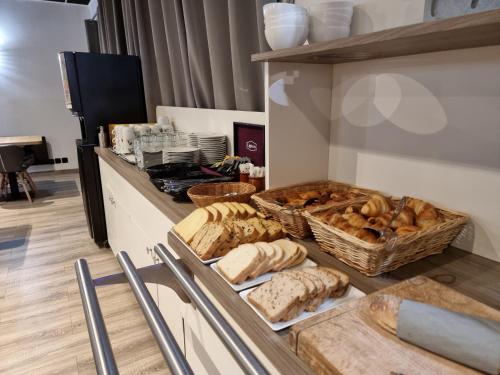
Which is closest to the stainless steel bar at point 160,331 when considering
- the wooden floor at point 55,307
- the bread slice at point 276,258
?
the bread slice at point 276,258

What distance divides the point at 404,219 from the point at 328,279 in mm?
293

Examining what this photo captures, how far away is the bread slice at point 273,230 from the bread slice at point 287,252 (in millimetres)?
70

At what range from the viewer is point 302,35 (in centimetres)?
98

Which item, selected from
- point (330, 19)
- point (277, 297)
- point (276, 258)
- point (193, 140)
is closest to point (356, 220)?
point (276, 258)

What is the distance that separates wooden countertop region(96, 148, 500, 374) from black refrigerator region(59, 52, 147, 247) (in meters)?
2.04

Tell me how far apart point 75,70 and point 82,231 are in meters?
1.47

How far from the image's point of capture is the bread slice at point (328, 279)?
0.68 meters

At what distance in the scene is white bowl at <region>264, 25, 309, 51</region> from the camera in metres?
0.96

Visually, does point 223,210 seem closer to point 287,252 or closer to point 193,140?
point 287,252

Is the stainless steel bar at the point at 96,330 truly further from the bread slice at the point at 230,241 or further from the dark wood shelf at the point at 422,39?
the dark wood shelf at the point at 422,39

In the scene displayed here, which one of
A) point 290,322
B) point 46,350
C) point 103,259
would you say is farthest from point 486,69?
point 103,259

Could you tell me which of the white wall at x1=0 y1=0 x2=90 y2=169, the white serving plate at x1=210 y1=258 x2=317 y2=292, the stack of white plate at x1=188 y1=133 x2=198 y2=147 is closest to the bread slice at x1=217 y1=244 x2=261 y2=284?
the white serving plate at x1=210 y1=258 x2=317 y2=292

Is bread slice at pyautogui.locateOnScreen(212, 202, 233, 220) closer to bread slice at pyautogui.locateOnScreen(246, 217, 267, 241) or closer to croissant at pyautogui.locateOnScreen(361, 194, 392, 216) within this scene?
bread slice at pyautogui.locateOnScreen(246, 217, 267, 241)

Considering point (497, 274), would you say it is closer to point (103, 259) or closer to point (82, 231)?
point (103, 259)
